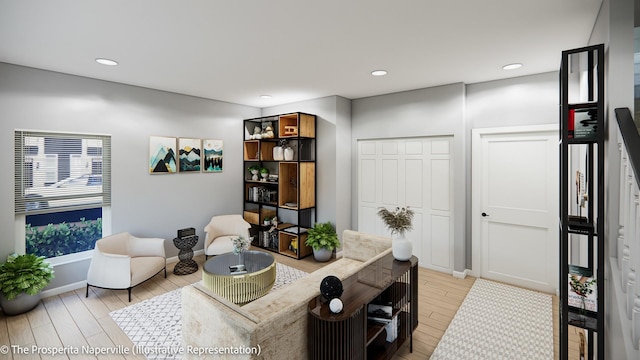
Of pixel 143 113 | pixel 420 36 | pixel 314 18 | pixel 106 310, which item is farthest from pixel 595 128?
pixel 143 113

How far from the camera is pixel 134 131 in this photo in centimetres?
410

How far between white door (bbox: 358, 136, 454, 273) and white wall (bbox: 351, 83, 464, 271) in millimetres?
116

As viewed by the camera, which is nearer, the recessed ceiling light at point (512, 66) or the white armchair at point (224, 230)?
the recessed ceiling light at point (512, 66)

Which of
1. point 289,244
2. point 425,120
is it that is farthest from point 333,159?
point 289,244

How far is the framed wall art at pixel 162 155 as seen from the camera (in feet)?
14.0

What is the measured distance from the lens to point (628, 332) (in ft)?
4.14

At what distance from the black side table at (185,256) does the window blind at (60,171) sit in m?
1.07

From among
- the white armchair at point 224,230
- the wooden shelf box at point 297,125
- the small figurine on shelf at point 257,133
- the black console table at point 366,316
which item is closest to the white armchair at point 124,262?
the white armchair at point 224,230

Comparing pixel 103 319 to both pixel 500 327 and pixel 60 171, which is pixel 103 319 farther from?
pixel 500 327

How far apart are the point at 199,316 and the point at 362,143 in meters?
3.77

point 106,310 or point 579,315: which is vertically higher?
point 579,315

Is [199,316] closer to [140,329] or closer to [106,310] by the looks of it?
[140,329]

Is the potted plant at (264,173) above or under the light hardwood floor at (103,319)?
above

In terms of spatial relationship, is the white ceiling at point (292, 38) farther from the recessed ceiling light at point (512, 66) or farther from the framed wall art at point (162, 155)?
the framed wall art at point (162, 155)
